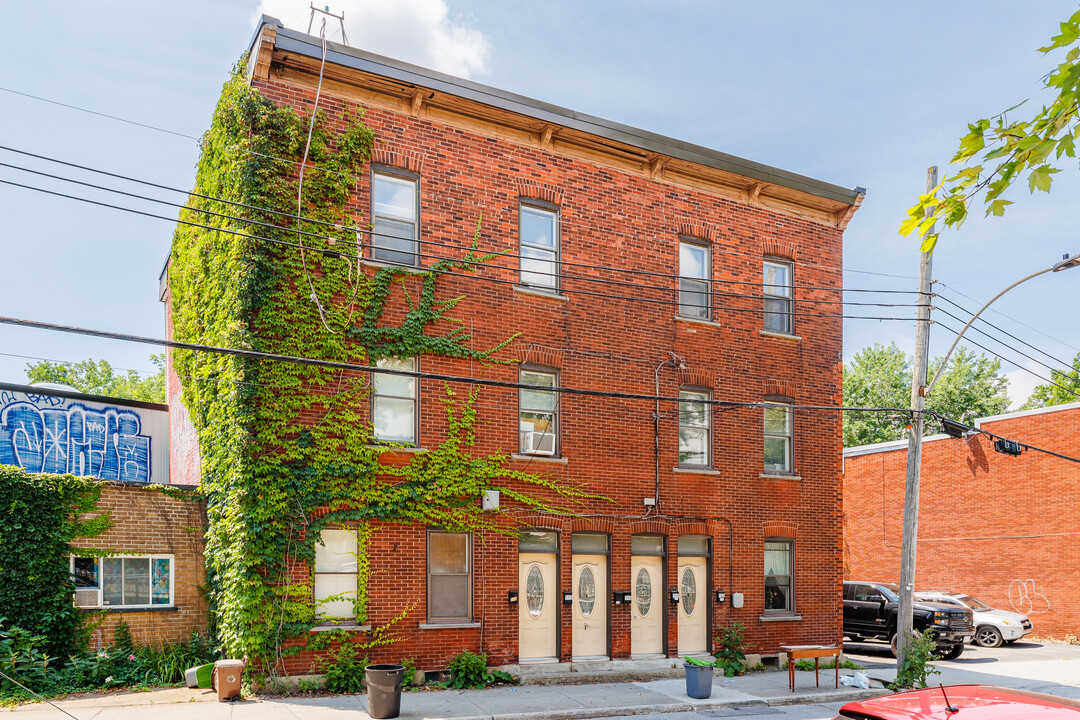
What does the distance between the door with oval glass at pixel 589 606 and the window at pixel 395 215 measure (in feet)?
23.6

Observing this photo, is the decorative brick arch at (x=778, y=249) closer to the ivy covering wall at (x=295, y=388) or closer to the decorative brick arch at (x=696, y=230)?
the decorative brick arch at (x=696, y=230)

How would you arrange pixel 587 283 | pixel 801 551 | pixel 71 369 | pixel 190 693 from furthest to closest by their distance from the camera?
1. pixel 71 369
2. pixel 801 551
3. pixel 587 283
4. pixel 190 693

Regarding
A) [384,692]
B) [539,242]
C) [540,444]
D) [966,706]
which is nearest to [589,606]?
[540,444]

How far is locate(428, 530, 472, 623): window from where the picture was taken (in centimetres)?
1644

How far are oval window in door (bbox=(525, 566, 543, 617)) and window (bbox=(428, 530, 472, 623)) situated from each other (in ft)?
4.41

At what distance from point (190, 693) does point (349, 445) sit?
15.9ft

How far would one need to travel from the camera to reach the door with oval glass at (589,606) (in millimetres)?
17781

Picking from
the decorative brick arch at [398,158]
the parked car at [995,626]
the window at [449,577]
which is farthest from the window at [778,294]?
the parked car at [995,626]

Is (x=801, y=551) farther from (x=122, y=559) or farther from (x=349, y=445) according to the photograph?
(x=122, y=559)

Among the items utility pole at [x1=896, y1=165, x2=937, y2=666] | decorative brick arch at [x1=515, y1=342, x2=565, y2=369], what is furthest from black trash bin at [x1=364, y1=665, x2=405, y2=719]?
utility pole at [x1=896, y1=165, x2=937, y2=666]

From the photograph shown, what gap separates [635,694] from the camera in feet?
51.9

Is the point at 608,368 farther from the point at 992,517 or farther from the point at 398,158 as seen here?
the point at 992,517

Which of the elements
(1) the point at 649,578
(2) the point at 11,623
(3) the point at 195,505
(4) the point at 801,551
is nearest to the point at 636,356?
(1) the point at 649,578

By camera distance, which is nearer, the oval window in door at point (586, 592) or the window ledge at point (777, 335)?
the oval window in door at point (586, 592)
